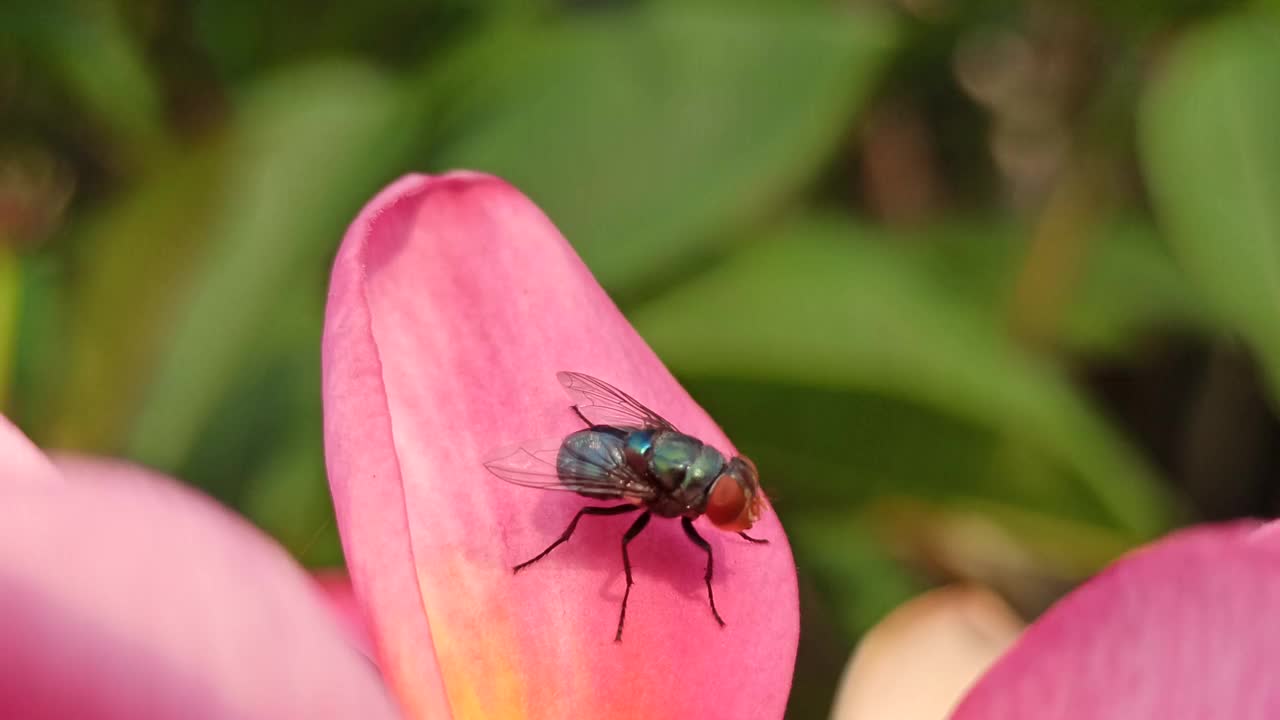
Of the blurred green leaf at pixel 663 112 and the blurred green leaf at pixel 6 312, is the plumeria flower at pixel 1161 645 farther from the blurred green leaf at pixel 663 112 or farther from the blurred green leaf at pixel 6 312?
the blurred green leaf at pixel 663 112

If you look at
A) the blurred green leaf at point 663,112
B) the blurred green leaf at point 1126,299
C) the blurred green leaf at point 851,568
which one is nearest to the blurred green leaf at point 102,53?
the blurred green leaf at point 663,112

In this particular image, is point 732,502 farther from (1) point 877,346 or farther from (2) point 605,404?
(1) point 877,346

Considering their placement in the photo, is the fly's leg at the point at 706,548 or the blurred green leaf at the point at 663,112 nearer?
the fly's leg at the point at 706,548

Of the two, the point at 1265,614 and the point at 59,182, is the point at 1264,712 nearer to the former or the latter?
the point at 1265,614

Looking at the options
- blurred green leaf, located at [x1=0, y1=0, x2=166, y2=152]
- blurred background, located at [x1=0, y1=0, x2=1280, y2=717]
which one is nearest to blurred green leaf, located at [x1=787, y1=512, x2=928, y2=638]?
blurred background, located at [x1=0, y1=0, x2=1280, y2=717]

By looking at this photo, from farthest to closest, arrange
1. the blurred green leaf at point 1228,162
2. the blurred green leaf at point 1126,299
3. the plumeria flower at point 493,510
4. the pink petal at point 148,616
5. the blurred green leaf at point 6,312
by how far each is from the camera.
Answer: the blurred green leaf at point 1126,299 < the blurred green leaf at point 1228,162 < the blurred green leaf at point 6,312 < the plumeria flower at point 493,510 < the pink petal at point 148,616

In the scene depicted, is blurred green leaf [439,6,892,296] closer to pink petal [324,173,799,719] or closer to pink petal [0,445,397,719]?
pink petal [324,173,799,719]
